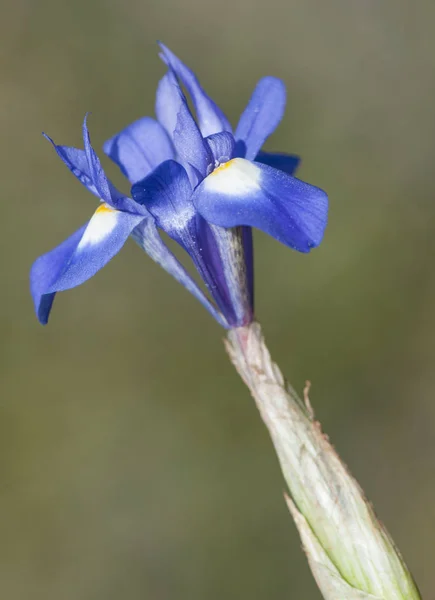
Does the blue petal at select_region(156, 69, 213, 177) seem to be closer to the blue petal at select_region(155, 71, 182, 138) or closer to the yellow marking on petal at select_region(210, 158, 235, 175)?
the yellow marking on petal at select_region(210, 158, 235, 175)

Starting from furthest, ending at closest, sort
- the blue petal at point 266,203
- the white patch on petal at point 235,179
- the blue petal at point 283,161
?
the blue petal at point 283,161 → the white patch on petal at point 235,179 → the blue petal at point 266,203

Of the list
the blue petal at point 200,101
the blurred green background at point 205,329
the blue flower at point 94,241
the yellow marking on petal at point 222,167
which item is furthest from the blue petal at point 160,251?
the blurred green background at point 205,329

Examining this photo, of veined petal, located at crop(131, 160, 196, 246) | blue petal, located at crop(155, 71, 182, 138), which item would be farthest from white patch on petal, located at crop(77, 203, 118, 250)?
blue petal, located at crop(155, 71, 182, 138)

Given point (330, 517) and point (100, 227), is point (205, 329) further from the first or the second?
point (330, 517)

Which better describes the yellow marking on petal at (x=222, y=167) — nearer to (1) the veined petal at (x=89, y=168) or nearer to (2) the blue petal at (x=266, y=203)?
(2) the blue petal at (x=266, y=203)

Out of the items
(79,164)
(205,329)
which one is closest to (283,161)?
(79,164)
